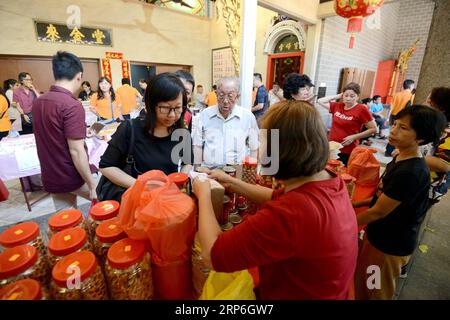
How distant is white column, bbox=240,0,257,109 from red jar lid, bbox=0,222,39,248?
3.87 metres

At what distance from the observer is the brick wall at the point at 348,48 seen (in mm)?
5543

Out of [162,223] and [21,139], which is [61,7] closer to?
[21,139]

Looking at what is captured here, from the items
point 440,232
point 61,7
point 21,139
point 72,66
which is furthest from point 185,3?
point 440,232

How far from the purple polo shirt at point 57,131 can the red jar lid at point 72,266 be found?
1234 millimetres

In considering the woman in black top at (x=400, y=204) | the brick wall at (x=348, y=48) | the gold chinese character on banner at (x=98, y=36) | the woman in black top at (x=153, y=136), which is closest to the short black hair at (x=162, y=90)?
the woman in black top at (x=153, y=136)

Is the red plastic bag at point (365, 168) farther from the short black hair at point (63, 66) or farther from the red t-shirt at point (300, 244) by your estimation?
the short black hair at point (63, 66)

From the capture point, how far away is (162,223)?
68 cm

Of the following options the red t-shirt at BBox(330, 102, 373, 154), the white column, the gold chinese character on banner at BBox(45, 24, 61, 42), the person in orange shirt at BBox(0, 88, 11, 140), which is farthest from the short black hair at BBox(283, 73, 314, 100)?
the gold chinese character on banner at BBox(45, 24, 61, 42)

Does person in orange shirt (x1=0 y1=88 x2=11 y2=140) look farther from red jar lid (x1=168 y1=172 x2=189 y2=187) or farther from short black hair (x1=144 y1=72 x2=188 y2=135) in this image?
red jar lid (x1=168 y1=172 x2=189 y2=187)

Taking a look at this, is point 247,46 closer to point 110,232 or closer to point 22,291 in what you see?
point 110,232

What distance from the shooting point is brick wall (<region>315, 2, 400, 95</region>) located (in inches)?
218

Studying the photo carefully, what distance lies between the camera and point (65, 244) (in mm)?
687

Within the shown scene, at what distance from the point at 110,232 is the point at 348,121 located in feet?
8.39
